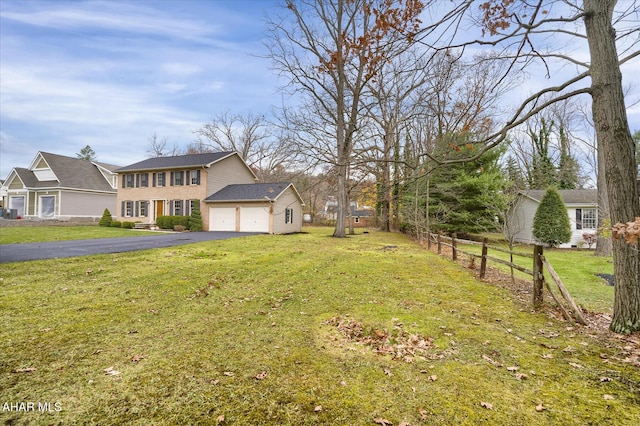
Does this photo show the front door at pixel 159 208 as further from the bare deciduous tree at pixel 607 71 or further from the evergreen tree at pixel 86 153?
the evergreen tree at pixel 86 153

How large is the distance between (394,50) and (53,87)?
19.4 m

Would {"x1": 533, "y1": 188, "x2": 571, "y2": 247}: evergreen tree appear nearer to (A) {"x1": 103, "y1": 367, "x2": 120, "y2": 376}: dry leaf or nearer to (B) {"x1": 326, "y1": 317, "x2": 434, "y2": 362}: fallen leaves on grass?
(B) {"x1": 326, "y1": 317, "x2": 434, "y2": 362}: fallen leaves on grass

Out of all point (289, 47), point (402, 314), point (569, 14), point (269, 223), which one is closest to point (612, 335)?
point (402, 314)

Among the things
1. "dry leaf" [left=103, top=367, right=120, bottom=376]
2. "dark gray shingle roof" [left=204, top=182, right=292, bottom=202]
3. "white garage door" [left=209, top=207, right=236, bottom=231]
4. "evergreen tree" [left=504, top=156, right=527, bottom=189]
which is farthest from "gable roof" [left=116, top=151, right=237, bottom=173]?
"evergreen tree" [left=504, top=156, right=527, bottom=189]

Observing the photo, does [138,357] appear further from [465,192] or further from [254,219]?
[465,192]

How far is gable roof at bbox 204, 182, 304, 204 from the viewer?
77.2 ft

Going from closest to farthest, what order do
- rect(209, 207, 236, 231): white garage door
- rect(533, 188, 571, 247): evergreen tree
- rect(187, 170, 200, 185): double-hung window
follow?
rect(533, 188, 571, 247): evergreen tree → rect(209, 207, 236, 231): white garage door → rect(187, 170, 200, 185): double-hung window

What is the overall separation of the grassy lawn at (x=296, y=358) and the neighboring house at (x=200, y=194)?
16.9 m

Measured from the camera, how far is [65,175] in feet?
95.0

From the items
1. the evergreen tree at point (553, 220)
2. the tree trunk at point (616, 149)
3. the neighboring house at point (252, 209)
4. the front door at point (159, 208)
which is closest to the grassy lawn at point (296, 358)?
the tree trunk at point (616, 149)

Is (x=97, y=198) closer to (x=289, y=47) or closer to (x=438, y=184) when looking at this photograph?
(x=289, y=47)

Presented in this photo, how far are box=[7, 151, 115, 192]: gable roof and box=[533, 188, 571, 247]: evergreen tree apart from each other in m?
39.4

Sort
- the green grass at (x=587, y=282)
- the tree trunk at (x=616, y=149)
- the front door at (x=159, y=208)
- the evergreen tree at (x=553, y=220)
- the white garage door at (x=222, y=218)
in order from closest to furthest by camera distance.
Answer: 1. the tree trunk at (x=616, y=149)
2. the green grass at (x=587, y=282)
3. the evergreen tree at (x=553, y=220)
4. the white garage door at (x=222, y=218)
5. the front door at (x=159, y=208)

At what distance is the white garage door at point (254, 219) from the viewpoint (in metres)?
23.5
